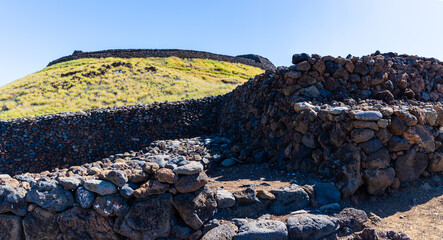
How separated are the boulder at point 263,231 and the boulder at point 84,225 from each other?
1.94 metres

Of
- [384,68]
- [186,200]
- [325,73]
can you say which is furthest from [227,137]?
[186,200]

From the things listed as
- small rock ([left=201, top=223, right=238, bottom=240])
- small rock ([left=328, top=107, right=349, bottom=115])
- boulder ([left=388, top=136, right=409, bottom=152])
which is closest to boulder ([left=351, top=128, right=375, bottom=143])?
boulder ([left=388, top=136, right=409, bottom=152])

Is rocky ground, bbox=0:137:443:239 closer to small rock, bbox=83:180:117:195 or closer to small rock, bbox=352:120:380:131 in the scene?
small rock, bbox=83:180:117:195

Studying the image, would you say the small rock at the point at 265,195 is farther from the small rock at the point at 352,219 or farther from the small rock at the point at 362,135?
the small rock at the point at 362,135

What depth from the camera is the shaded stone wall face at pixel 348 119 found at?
18.2 feet

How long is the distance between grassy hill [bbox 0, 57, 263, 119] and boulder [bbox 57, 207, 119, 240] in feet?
49.1

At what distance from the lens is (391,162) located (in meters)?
5.67

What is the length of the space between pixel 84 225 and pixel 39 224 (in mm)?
637

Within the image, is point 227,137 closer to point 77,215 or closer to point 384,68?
point 384,68

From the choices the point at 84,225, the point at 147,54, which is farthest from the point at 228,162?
the point at 147,54

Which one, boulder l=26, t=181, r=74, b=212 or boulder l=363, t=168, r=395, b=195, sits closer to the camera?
boulder l=26, t=181, r=74, b=212

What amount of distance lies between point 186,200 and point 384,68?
7.20m

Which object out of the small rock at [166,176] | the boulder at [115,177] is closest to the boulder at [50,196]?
the boulder at [115,177]

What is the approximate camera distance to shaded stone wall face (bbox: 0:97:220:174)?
39.3 feet
